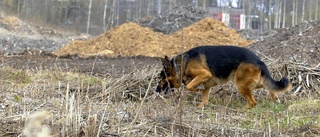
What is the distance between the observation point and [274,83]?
8148mm

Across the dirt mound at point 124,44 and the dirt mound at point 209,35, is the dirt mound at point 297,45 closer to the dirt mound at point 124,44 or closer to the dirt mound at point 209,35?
the dirt mound at point 124,44

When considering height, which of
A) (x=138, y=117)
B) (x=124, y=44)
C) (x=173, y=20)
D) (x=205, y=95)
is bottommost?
(x=124, y=44)

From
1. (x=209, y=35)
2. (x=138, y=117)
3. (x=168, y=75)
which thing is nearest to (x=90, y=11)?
(x=209, y=35)

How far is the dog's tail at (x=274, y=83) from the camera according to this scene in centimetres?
811

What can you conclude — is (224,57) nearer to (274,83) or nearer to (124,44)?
(274,83)

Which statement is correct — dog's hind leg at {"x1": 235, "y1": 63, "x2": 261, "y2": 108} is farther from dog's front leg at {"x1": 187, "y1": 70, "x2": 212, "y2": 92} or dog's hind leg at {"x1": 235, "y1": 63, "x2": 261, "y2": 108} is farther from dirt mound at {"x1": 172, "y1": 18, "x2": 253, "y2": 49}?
dirt mound at {"x1": 172, "y1": 18, "x2": 253, "y2": 49}

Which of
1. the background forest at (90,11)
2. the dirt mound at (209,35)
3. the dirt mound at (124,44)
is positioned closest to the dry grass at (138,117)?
the dirt mound at (124,44)

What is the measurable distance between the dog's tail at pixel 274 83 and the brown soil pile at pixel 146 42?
13411 mm

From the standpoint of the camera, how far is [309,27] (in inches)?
598

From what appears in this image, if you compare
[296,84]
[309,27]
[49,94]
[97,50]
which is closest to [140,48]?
[97,50]

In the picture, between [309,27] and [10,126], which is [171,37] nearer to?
[309,27]

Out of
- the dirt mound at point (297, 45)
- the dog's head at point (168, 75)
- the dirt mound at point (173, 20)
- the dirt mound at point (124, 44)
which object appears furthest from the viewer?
the dirt mound at point (173, 20)

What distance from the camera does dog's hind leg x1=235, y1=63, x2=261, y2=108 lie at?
26.7ft

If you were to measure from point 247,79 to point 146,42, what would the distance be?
14.9 meters
